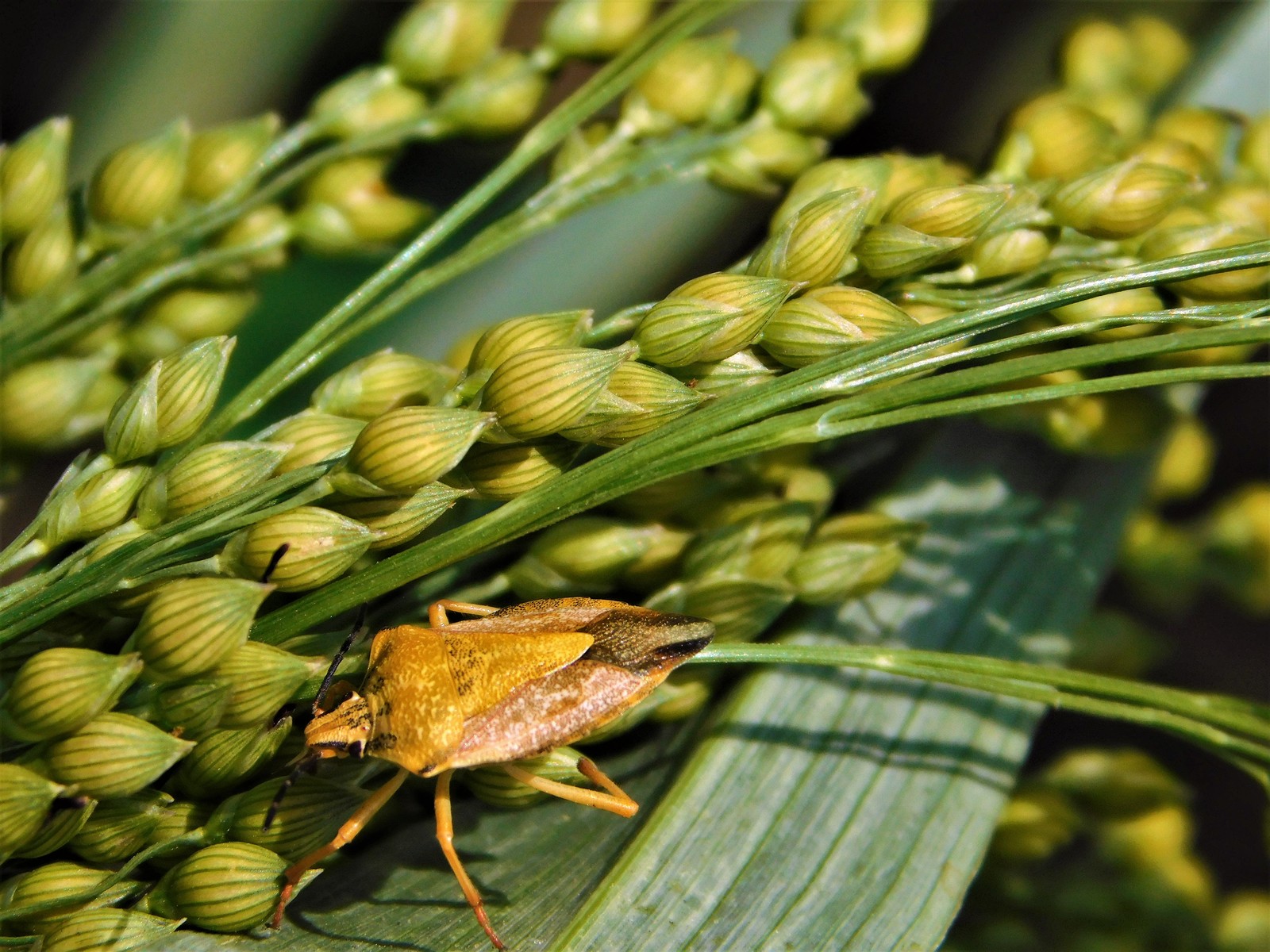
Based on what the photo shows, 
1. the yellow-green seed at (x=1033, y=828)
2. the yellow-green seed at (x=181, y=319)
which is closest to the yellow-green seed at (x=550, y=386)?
the yellow-green seed at (x=181, y=319)

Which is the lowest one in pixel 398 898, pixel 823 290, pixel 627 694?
pixel 398 898

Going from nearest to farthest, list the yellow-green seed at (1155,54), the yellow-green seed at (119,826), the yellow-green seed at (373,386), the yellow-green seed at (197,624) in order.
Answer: the yellow-green seed at (197,624) → the yellow-green seed at (119,826) → the yellow-green seed at (373,386) → the yellow-green seed at (1155,54)

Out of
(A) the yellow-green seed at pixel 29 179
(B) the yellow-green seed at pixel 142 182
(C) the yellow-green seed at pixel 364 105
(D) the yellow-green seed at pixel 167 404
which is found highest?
(A) the yellow-green seed at pixel 29 179

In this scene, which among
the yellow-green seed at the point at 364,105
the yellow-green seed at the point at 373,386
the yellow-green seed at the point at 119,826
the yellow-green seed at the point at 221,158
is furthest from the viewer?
the yellow-green seed at the point at 364,105

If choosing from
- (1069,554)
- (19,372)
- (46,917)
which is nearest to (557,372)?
(46,917)

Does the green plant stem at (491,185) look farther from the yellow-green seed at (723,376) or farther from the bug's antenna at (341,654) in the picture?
the yellow-green seed at (723,376)

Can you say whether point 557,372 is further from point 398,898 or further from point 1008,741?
point 1008,741

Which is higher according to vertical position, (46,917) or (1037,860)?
(46,917)
